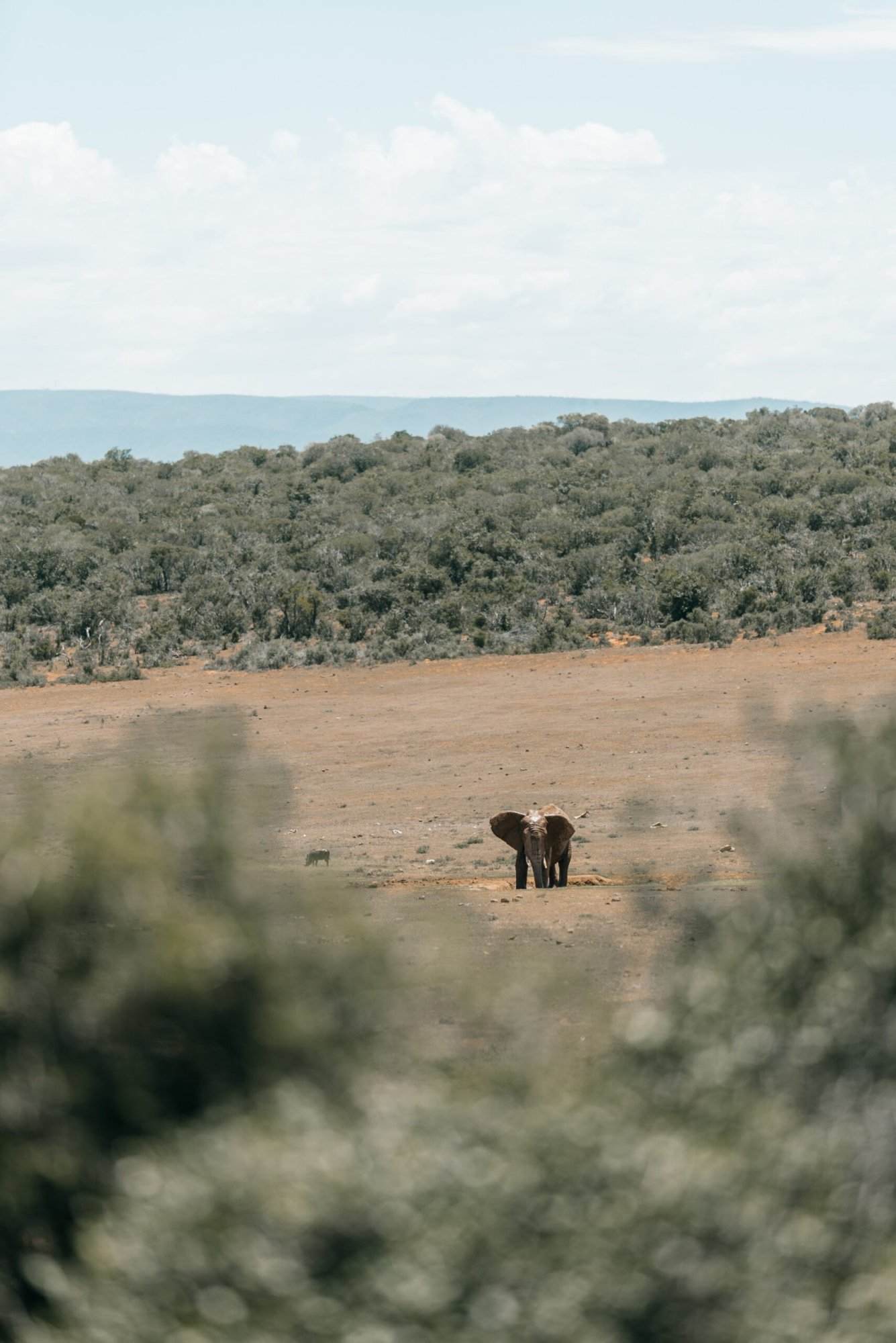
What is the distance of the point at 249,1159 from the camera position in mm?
5031

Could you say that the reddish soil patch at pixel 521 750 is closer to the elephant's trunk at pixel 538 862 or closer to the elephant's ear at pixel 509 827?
the elephant's trunk at pixel 538 862

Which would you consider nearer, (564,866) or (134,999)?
(134,999)

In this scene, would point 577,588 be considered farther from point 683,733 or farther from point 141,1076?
point 141,1076

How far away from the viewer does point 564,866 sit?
614 inches

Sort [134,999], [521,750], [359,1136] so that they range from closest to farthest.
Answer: [359,1136] < [134,999] < [521,750]

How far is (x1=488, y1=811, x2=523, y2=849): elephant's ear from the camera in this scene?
52.1 feet

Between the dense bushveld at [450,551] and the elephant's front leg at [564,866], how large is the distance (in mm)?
19575

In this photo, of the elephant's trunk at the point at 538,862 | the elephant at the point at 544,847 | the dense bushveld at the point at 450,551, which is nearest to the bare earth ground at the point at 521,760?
the elephant at the point at 544,847

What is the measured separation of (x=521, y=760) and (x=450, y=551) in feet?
68.3

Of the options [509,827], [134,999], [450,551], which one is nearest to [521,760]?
[509,827]

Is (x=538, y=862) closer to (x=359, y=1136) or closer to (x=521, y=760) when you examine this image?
(x=521, y=760)

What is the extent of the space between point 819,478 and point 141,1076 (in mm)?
48251

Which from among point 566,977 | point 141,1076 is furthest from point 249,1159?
point 566,977

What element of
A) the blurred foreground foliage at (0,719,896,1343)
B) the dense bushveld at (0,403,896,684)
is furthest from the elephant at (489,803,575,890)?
the dense bushveld at (0,403,896,684)
